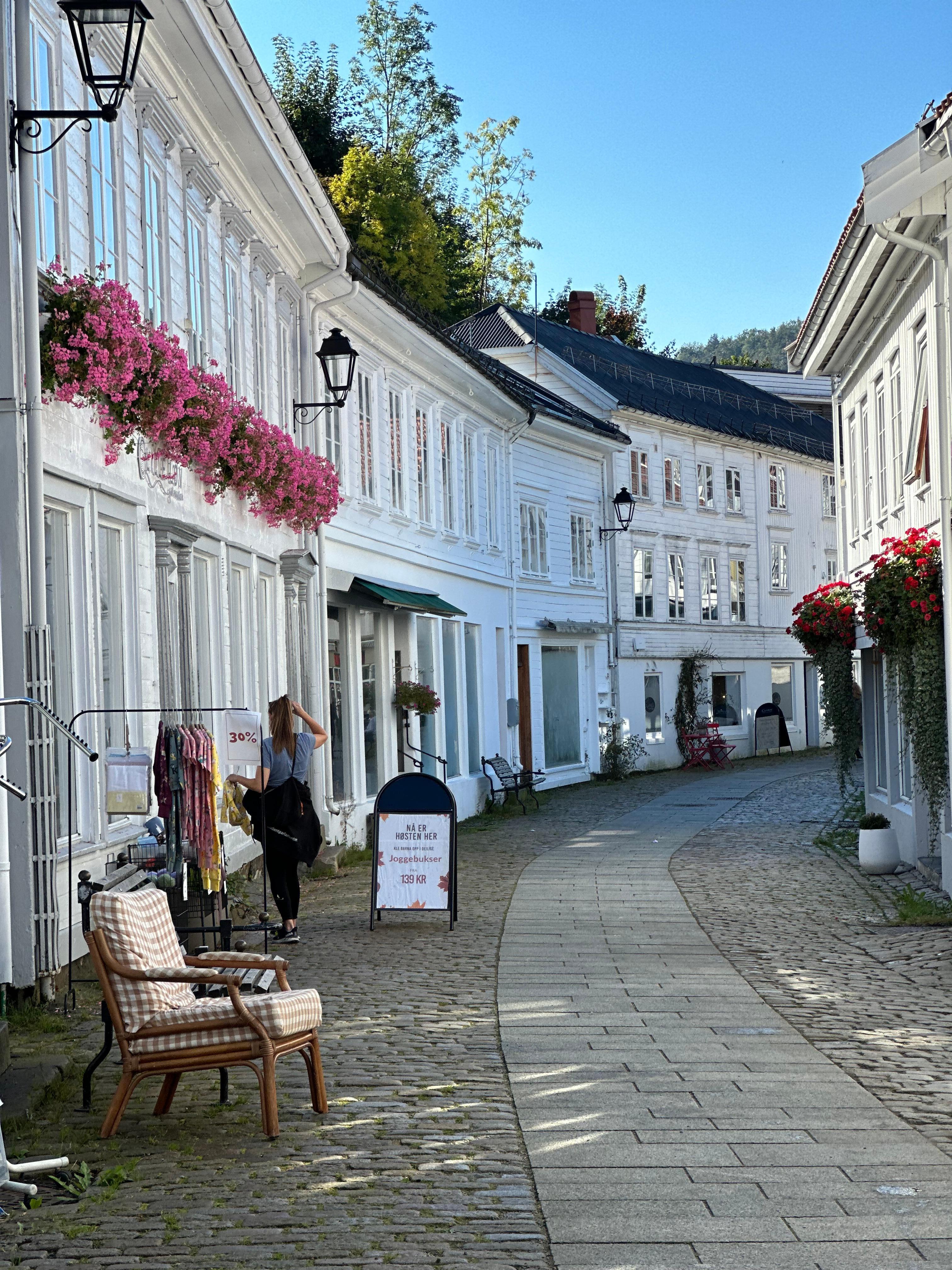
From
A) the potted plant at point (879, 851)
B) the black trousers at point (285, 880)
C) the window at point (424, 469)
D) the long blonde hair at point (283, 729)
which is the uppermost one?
the window at point (424, 469)

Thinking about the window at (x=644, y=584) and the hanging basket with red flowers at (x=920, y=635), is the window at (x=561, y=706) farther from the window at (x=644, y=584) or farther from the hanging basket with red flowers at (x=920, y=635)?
the hanging basket with red flowers at (x=920, y=635)

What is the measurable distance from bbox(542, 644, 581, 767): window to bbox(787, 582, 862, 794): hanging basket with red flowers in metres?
10.9

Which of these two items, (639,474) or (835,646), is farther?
(639,474)

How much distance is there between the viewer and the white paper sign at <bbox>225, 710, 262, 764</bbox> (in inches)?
384

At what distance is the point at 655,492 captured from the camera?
116 ft

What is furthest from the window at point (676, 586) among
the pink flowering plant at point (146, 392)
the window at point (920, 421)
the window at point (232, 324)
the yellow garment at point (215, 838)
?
the yellow garment at point (215, 838)

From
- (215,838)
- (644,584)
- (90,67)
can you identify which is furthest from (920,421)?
(644,584)

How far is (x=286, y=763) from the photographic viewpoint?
11492 millimetres

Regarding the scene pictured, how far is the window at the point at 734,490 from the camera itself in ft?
127

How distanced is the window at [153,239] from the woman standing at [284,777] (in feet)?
9.95

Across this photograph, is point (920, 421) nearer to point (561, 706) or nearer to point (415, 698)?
point (415, 698)

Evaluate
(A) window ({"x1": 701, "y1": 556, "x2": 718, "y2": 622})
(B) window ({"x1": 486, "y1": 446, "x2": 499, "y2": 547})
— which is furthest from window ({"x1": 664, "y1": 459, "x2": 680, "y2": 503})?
(B) window ({"x1": 486, "y1": 446, "x2": 499, "y2": 547})

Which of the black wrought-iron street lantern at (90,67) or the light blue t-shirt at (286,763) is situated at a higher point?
the black wrought-iron street lantern at (90,67)

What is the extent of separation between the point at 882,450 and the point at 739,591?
21.8 meters
